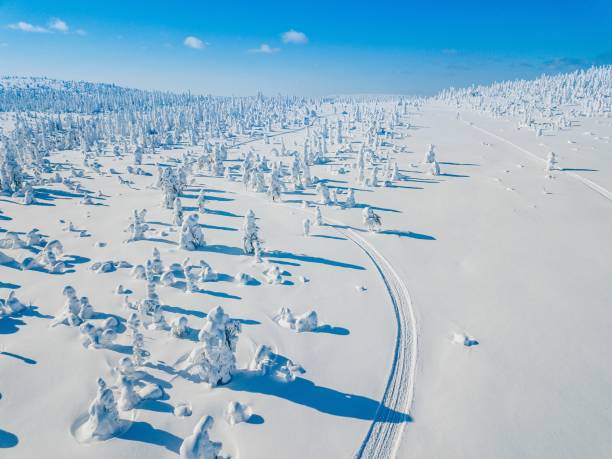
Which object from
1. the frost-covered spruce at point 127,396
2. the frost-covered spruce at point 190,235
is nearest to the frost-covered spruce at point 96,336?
the frost-covered spruce at point 127,396

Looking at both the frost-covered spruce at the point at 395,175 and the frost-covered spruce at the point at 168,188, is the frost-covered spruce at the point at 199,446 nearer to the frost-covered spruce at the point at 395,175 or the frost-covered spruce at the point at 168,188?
the frost-covered spruce at the point at 168,188

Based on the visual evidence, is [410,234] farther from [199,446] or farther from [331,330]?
[199,446]

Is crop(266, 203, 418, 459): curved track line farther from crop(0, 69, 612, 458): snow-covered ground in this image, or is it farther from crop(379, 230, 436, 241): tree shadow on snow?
crop(379, 230, 436, 241): tree shadow on snow

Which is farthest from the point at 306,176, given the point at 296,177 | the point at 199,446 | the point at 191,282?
the point at 199,446

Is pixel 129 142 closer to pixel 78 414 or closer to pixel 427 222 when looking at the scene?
pixel 427 222

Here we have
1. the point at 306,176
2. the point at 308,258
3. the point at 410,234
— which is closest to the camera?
the point at 308,258

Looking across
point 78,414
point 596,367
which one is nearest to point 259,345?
point 78,414
